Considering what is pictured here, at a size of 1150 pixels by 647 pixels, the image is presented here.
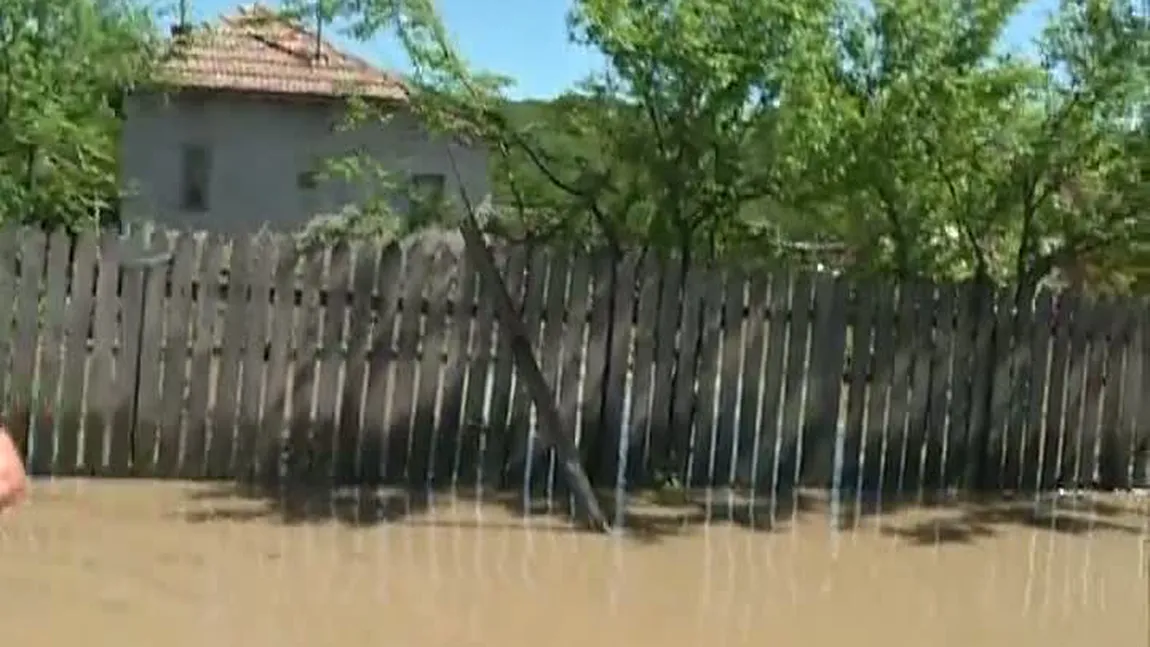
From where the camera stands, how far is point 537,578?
24.8ft

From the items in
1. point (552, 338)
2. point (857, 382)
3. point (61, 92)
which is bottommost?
point (857, 382)

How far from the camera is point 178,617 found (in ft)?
21.6

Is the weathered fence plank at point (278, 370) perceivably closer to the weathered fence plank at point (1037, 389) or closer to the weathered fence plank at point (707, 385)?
the weathered fence plank at point (707, 385)

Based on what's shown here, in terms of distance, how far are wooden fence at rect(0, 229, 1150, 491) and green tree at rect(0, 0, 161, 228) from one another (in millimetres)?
2554

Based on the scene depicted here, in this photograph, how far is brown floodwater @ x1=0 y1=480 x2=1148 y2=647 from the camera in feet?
21.7

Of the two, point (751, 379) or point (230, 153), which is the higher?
point (230, 153)

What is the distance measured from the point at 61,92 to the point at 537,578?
285 inches

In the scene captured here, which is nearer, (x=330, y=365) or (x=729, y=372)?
(x=330, y=365)

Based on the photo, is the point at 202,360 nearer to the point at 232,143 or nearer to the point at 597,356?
the point at 597,356

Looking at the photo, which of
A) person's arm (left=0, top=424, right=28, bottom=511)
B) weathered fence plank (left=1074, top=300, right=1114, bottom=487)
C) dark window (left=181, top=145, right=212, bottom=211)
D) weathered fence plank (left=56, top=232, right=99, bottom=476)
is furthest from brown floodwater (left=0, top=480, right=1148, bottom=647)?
dark window (left=181, top=145, right=212, bottom=211)

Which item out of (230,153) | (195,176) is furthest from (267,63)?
(195,176)

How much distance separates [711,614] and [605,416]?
262cm

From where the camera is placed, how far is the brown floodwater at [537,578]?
6.63 meters

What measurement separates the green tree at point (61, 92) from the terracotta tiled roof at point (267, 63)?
3.25 ft
